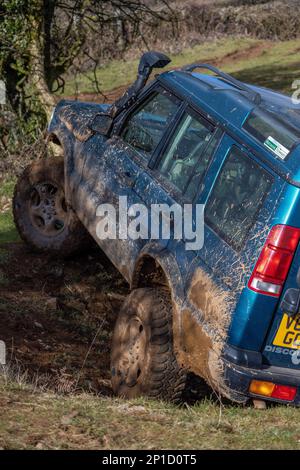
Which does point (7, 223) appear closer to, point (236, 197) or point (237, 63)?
point (236, 197)

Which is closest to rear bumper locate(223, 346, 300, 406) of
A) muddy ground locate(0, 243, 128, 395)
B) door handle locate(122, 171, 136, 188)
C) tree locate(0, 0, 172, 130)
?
muddy ground locate(0, 243, 128, 395)

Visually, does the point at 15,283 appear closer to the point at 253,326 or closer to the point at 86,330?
the point at 86,330

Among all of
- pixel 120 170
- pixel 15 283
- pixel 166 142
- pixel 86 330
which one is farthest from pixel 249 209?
pixel 15 283

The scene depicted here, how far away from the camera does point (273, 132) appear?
5113mm

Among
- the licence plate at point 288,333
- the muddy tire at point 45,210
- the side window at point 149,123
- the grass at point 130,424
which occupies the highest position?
the side window at point 149,123

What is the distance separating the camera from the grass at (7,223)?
33.5 feet

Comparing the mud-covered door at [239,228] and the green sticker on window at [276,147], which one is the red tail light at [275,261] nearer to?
the mud-covered door at [239,228]

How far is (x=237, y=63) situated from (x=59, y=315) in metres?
20.4

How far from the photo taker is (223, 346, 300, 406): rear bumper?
488cm

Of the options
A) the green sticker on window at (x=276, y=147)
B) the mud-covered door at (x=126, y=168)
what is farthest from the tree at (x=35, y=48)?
the green sticker on window at (x=276, y=147)

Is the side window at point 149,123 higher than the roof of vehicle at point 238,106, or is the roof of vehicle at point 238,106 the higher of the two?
the roof of vehicle at point 238,106

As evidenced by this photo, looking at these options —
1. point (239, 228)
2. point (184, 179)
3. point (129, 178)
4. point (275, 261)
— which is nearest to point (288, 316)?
point (275, 261)

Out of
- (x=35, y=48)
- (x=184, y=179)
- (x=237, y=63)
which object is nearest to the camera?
(x=184, y=179)

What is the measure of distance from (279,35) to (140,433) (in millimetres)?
26471
